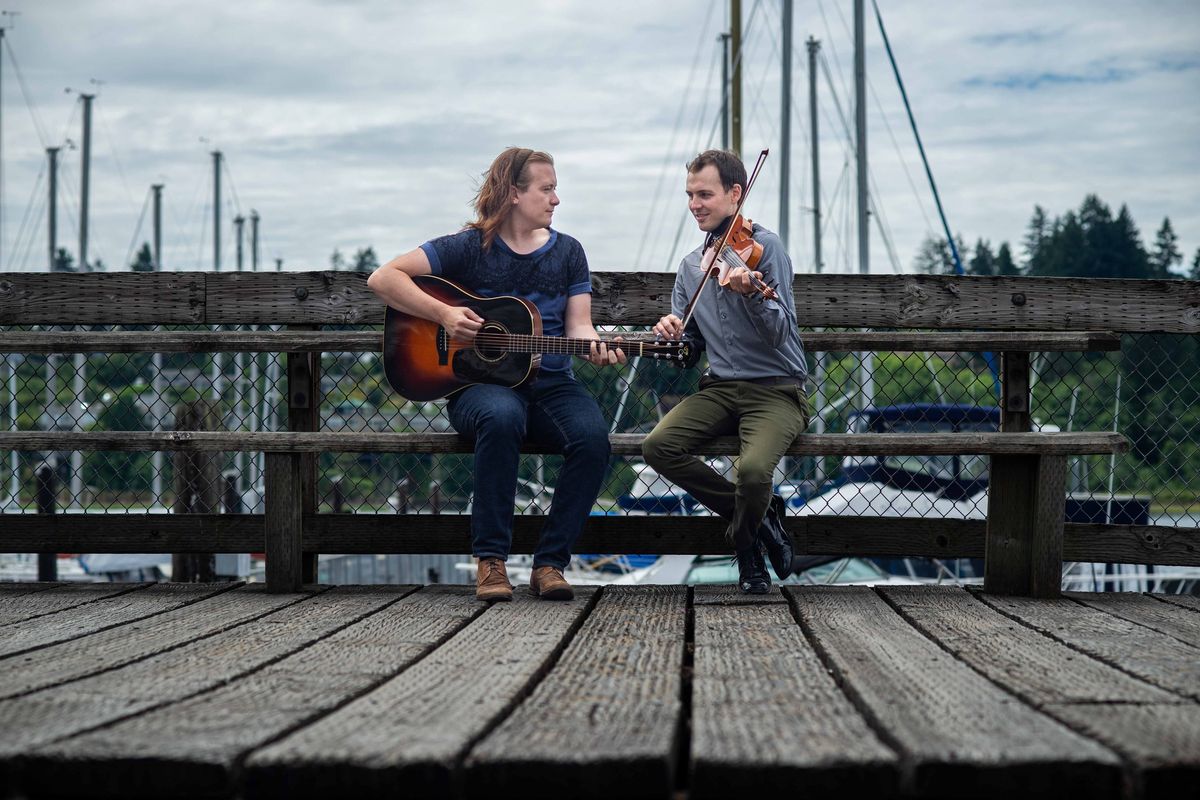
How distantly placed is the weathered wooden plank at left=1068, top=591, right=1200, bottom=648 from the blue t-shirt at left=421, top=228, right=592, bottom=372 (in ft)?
5.97

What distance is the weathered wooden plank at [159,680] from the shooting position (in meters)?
1.87

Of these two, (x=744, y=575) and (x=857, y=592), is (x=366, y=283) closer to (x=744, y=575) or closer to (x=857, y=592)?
(x=744, y=575)

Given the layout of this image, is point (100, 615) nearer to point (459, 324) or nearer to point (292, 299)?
point (292, 299)

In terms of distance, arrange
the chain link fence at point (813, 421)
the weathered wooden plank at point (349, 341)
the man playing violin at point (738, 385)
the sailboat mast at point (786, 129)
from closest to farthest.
A: the man playing violin at point (738, 385) < the weathered wooden plank at point (349, 341) < the chain link fence at point (813, 421) < the sailboat mast at point (786, 129)

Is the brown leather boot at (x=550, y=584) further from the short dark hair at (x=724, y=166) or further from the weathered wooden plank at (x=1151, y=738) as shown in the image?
the weathered wooden plank at (x=1151, y=738)

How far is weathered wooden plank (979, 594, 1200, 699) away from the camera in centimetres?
236

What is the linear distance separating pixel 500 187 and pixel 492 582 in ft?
4.34

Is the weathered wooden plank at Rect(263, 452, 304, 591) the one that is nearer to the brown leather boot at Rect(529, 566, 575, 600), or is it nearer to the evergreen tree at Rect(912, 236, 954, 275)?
the brown leather boot at Rect(529, 566, 575, 600)

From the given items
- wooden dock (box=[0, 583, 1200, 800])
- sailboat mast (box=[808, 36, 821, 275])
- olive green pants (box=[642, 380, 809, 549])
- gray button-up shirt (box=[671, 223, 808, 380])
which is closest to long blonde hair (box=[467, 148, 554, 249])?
gray button-up shirt (box=[671, 223, 808, 380])

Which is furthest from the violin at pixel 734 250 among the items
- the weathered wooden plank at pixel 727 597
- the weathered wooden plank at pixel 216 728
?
the weathered wooden plank at pixel 216 728

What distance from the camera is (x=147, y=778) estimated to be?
1.66 m

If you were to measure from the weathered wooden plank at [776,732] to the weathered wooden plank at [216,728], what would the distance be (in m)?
0.66

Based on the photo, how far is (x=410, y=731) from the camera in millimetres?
1800

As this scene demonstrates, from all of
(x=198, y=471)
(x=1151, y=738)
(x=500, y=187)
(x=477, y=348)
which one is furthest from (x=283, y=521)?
(x=198, y=471)
